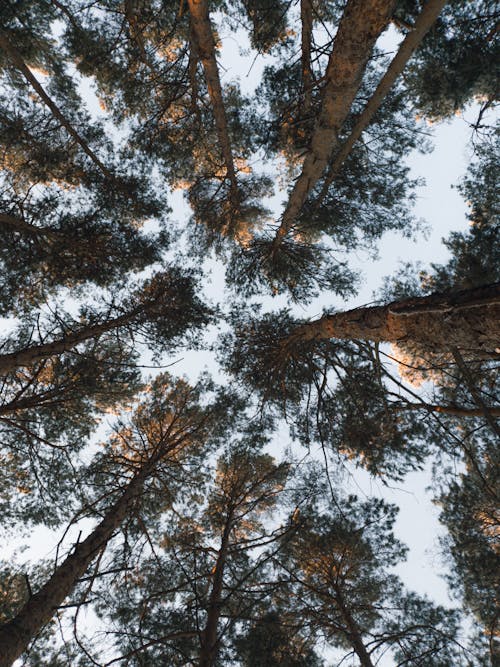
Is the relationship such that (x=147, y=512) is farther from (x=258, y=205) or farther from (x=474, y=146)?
(x=474, y=146)

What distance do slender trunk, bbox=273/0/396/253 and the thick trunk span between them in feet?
7.29

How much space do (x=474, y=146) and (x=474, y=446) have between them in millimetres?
5099

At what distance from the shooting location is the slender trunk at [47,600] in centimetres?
230

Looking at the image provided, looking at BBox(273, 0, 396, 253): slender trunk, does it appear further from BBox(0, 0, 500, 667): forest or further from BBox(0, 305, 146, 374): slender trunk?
BBox(0, 305, 146, 374): slender trunk

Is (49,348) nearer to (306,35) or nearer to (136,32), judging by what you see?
(136,32)

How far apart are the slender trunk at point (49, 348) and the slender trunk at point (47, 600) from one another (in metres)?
1.92

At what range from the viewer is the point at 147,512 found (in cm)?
660

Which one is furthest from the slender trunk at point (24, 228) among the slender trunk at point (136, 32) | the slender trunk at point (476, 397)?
the slender trunk at point (476, 397)

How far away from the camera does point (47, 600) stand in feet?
8.73

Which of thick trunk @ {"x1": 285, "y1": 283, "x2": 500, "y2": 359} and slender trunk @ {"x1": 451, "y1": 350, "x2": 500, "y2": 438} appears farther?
thick trunk @ {"x1": 285, "y1": 283, "x2": 500, "y2": 359}

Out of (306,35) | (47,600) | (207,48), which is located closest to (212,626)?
(47,600)

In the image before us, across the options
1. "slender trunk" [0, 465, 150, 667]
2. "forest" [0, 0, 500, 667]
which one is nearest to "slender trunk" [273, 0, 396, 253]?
"forest" [0, 0, 500, 667]

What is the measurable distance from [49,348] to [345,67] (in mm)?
4564

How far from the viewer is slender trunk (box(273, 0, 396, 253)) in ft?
8.98
